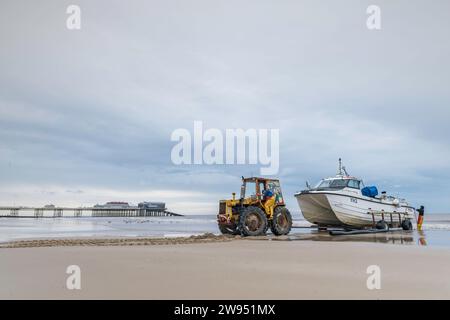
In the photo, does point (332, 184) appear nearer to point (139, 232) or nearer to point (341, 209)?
point (341, 209)

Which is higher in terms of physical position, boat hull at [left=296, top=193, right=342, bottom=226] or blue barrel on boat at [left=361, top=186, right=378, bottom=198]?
blue barrel on boat at [left=361, top=186, right=378, bottom=198]

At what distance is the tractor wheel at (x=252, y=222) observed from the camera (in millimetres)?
15627

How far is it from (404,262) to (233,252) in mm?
3969

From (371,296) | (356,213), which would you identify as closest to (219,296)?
(371,296)

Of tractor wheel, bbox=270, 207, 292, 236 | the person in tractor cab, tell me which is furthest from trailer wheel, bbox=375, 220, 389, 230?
the person in tractor cab

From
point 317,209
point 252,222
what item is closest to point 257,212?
point 252,222

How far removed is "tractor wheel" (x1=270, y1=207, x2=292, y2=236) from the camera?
1659cm

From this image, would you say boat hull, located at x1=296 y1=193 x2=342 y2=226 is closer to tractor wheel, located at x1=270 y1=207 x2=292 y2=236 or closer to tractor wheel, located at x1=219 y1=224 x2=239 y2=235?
tractor wheel, located at x1=270 y1=207 x2=292 y2=236

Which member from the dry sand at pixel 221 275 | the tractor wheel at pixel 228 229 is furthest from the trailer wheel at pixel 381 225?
the dry sand at pixel 221 275

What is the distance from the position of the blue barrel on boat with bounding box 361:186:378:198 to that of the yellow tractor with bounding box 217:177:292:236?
6650 mm

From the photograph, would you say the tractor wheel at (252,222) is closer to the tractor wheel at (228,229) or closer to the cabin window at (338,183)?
the tractor wheel at (228,229)

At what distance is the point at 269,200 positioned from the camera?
1664 centimetres
